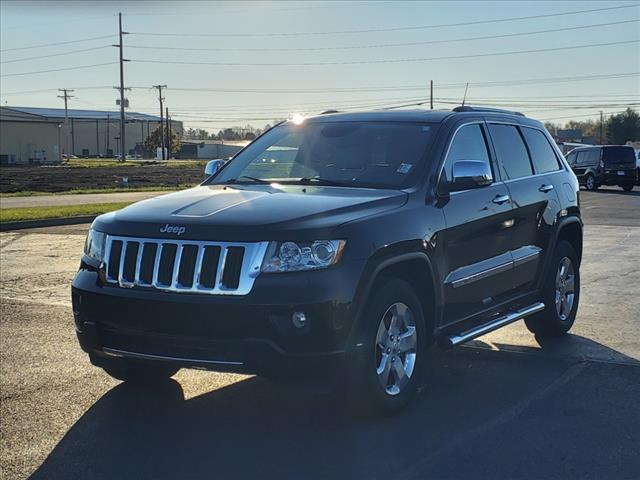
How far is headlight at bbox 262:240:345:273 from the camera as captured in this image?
444cm

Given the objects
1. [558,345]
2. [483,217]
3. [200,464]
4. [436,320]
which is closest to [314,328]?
[200,464]

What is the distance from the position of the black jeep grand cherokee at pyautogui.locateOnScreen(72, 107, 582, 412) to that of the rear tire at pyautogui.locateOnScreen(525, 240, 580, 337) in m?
0.36

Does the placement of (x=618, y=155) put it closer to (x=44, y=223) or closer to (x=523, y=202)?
(x=44, y=223)

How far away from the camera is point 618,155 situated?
3478cm

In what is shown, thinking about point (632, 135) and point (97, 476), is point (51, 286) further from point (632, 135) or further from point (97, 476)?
point (632, 135)

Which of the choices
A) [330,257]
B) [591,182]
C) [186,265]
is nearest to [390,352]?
[330,257]

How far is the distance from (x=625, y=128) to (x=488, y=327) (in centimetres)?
9833

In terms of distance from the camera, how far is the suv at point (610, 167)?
3450 cm

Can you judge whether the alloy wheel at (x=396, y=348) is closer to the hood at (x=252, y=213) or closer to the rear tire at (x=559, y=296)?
the hood at (x=252, y=213)

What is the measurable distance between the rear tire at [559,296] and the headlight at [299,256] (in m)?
3.19

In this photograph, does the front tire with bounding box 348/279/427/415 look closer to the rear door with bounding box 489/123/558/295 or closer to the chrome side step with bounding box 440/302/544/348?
the chrome side step with bounding box 440/302/544/348

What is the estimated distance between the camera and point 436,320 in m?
5.39

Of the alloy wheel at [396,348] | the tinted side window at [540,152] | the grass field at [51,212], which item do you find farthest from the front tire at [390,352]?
the grass field at [51,212]

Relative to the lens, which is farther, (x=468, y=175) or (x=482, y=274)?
(x=482, y=274)
